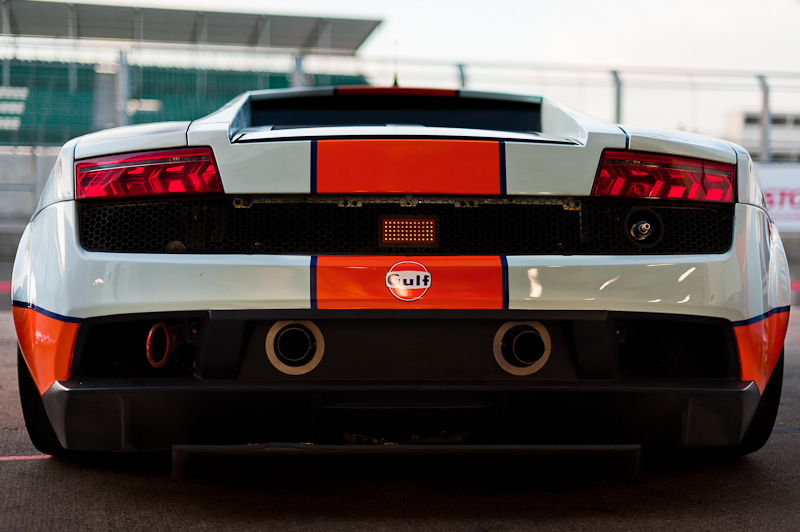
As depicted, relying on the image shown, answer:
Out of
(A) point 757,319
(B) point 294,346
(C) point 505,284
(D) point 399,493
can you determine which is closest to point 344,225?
(B) point 294,346

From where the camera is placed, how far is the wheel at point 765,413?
2.47 metres

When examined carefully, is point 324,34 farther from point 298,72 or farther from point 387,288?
point 387,288

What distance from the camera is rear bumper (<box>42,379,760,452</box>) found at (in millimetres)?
2031

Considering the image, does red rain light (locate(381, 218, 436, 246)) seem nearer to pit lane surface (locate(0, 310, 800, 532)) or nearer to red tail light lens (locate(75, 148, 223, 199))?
red tail light lens (locate(75, 148, 223, 199))

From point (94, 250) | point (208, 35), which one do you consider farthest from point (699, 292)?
point (208, 35)

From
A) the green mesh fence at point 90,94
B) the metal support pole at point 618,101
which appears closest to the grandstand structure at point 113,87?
the green mesh fence at point 90,94

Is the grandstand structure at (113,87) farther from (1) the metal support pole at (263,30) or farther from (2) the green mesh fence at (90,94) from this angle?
(1) the metal support pole at (263,30)

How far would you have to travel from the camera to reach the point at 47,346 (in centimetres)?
212

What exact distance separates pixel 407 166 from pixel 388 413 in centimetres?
61

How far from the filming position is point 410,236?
2.07 metres

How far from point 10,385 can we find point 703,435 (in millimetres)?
3204

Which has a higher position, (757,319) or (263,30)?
(263,30)

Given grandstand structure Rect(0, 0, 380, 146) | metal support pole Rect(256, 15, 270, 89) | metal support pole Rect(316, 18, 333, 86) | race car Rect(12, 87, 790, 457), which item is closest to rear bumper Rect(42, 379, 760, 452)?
race car Rect(12, 87, 790, 457)

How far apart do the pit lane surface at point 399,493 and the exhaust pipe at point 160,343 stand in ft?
1.34
